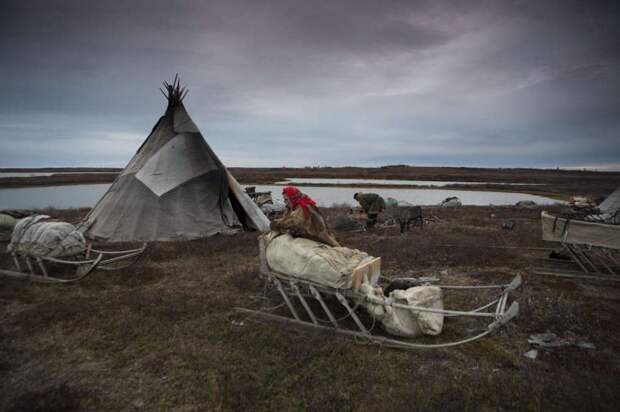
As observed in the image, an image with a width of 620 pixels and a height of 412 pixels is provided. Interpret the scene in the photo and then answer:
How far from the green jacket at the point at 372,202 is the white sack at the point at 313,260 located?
9163 millimetres

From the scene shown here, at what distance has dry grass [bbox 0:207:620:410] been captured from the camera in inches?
149

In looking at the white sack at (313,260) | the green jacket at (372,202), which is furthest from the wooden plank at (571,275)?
the green jacket at (372,202)

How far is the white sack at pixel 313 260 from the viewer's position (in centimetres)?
512

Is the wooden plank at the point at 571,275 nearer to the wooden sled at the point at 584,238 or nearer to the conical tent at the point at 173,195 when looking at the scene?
the wooden sled at the point at 584,238

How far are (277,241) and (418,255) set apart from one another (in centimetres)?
552

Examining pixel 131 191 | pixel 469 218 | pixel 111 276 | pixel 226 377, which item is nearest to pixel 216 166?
pixel 131 191

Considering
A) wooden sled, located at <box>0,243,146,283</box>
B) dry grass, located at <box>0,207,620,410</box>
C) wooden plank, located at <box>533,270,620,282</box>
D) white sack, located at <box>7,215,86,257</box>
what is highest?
white sack, located at <box>7,215,86,257</box>

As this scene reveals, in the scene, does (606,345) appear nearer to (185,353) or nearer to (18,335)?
(185,353)

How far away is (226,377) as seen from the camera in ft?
13.7

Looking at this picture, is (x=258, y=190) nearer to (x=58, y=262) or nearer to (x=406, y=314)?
(x=58, y=262)

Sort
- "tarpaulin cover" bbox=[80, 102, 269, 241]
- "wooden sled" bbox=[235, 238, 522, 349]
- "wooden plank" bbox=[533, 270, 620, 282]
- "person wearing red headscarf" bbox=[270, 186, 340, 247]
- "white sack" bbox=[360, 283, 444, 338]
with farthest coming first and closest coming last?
1. "tarpaulin cover" bbox=[80, 102, 269, 241]
2. "wooden plank" bbox=[533, 270, 620, 282]
3. "person wearing red headscarf" bbox=[270, 186, 340, 247]
4. "white sack" bbox=[360, 283, 444, 338]
5. "wooden sled" bbox=[235, 238, 522, 349]

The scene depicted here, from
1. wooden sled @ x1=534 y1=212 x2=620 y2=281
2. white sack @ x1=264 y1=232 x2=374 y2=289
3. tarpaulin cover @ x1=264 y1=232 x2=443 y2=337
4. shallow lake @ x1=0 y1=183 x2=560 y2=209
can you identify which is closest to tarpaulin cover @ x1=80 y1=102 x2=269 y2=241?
white sack @ x1=264 y1=232 x2=374 y2=289

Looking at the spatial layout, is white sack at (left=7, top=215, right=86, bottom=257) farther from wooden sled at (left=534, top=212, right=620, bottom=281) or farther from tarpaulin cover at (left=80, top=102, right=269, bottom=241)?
wooden sled at (left=534, top=212, right=620, bottom=281)

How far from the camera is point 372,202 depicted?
49.1 feet
